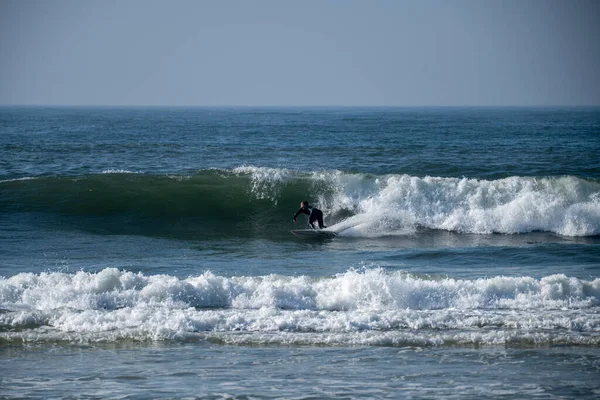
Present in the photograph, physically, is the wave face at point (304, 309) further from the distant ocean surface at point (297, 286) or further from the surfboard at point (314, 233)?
the surfboard at point (314, 233)

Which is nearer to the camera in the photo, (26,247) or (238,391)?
(238,391)

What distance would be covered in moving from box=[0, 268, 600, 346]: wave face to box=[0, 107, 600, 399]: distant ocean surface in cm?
4

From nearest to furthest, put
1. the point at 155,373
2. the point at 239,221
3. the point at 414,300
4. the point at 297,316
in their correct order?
1. the point at 155,373
2. the point at 297,316
3. the point at 414,300
4. the point at 239,221

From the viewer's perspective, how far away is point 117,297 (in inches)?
541

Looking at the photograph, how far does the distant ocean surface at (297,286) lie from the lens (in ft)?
32.6

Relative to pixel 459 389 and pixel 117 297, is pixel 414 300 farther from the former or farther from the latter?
pixel 117 297

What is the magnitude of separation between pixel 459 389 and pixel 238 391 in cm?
277

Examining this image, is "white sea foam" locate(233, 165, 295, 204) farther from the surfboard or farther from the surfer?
the surfboard

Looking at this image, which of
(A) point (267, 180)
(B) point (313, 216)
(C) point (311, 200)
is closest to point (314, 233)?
(B) point (313, 216)

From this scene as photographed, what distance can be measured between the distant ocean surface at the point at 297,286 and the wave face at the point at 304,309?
1.4 inches

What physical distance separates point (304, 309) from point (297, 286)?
716 mm

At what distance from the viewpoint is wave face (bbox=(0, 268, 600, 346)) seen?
11.7 m

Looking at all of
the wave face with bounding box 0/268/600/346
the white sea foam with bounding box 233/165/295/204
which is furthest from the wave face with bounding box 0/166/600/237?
the wave face with bounding box 0/268/600/346

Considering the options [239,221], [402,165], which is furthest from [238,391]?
[402,165]
